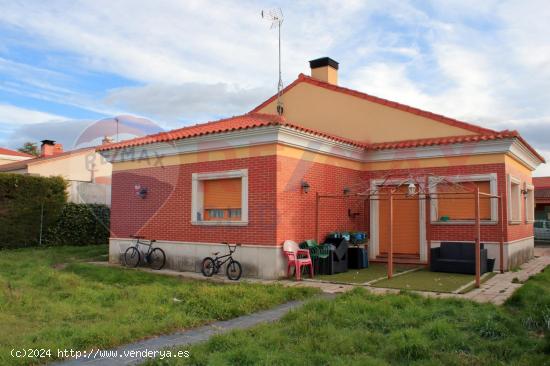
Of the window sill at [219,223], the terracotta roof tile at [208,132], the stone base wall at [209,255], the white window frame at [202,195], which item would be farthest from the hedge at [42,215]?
the window sill at [219,223]

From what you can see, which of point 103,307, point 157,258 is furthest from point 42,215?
point 103,307

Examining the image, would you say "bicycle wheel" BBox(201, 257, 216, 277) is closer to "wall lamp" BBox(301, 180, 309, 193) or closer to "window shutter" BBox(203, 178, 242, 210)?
"window shutter" BBox(203, 178, 242, 210)

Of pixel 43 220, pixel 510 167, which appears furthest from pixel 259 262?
pixel 43 220

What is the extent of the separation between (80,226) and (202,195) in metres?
8.22

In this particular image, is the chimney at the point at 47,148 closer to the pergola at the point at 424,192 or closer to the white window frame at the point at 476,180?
the pergola at the point at 424,192

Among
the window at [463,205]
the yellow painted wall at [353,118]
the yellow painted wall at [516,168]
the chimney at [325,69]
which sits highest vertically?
the chimney at [325,69]

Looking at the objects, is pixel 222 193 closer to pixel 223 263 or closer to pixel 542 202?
pixel 223 263

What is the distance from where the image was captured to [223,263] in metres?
11.9

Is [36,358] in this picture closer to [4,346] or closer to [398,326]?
[4,346]

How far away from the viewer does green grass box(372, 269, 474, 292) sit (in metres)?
9.84

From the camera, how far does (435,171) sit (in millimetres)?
13828

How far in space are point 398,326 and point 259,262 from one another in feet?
18.0

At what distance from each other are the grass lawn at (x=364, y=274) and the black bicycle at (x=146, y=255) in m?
4.66

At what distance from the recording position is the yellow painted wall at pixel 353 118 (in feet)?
47.8
